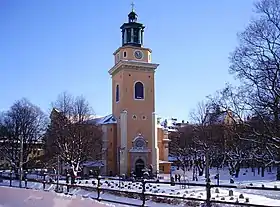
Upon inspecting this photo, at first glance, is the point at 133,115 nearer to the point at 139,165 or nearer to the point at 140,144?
the point at 140,144

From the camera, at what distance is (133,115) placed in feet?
196

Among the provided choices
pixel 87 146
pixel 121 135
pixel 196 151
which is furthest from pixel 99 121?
pixel 196 151

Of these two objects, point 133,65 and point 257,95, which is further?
point 133,65

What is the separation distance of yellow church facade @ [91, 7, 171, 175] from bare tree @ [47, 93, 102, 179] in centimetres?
620

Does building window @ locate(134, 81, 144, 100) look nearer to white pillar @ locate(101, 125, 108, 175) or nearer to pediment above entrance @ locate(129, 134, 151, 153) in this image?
pediment above entrance @ locate(129, 134, 151, 153)

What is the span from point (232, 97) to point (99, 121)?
1775 inches

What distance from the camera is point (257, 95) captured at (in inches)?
766

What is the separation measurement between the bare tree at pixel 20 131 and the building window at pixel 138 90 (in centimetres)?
1382

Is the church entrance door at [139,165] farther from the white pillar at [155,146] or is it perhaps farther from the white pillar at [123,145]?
the white pillar at [123,145]

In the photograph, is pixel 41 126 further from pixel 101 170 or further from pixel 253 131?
pixel 253 131

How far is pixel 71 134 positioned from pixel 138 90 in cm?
1735

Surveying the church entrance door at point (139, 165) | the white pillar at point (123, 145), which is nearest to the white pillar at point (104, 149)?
the white pillar at point (123, 145)

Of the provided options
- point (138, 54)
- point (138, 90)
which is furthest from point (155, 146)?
point (138, 54)

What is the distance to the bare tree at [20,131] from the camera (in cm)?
4966
